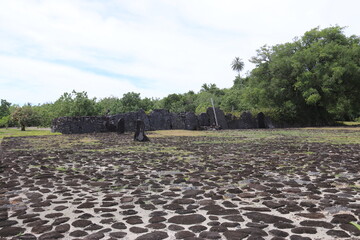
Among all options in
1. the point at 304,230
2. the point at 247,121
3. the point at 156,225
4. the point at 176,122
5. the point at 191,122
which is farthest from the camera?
the point at 247,121

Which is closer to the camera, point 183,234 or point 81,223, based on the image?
point 183,234

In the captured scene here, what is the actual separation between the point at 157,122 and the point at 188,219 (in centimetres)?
2938

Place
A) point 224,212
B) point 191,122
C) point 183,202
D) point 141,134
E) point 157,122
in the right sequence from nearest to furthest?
point 224,212 → point 183,202 → point 141,134 → point 157,122 → point 191,122

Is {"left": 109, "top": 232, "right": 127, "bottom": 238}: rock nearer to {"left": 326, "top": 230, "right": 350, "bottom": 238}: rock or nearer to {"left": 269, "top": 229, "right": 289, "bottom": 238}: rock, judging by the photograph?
{"left": 269, "top": 229, "right": 289, "bottom": 238}: rock

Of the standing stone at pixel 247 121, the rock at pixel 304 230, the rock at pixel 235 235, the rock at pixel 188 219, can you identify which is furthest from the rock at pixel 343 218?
the standing stone at pixel 247 121

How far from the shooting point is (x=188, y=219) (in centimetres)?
359

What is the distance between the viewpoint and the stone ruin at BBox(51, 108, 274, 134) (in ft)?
93.3

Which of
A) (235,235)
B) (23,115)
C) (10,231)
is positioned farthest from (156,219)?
(23,115)

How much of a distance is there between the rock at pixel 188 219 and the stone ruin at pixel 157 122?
22438mm

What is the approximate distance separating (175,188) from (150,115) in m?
27.7

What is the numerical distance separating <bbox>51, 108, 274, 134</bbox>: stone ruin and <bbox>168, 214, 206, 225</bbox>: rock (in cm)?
2244

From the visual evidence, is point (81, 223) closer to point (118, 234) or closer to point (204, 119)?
point (118, 234)

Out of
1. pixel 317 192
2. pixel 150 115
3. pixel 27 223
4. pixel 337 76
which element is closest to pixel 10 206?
pixel 27 223

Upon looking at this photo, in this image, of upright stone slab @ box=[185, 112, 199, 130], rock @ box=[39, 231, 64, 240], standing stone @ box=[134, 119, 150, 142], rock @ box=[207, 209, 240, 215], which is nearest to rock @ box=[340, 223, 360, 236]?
rock @ box=[207, 209, 240, 215]
